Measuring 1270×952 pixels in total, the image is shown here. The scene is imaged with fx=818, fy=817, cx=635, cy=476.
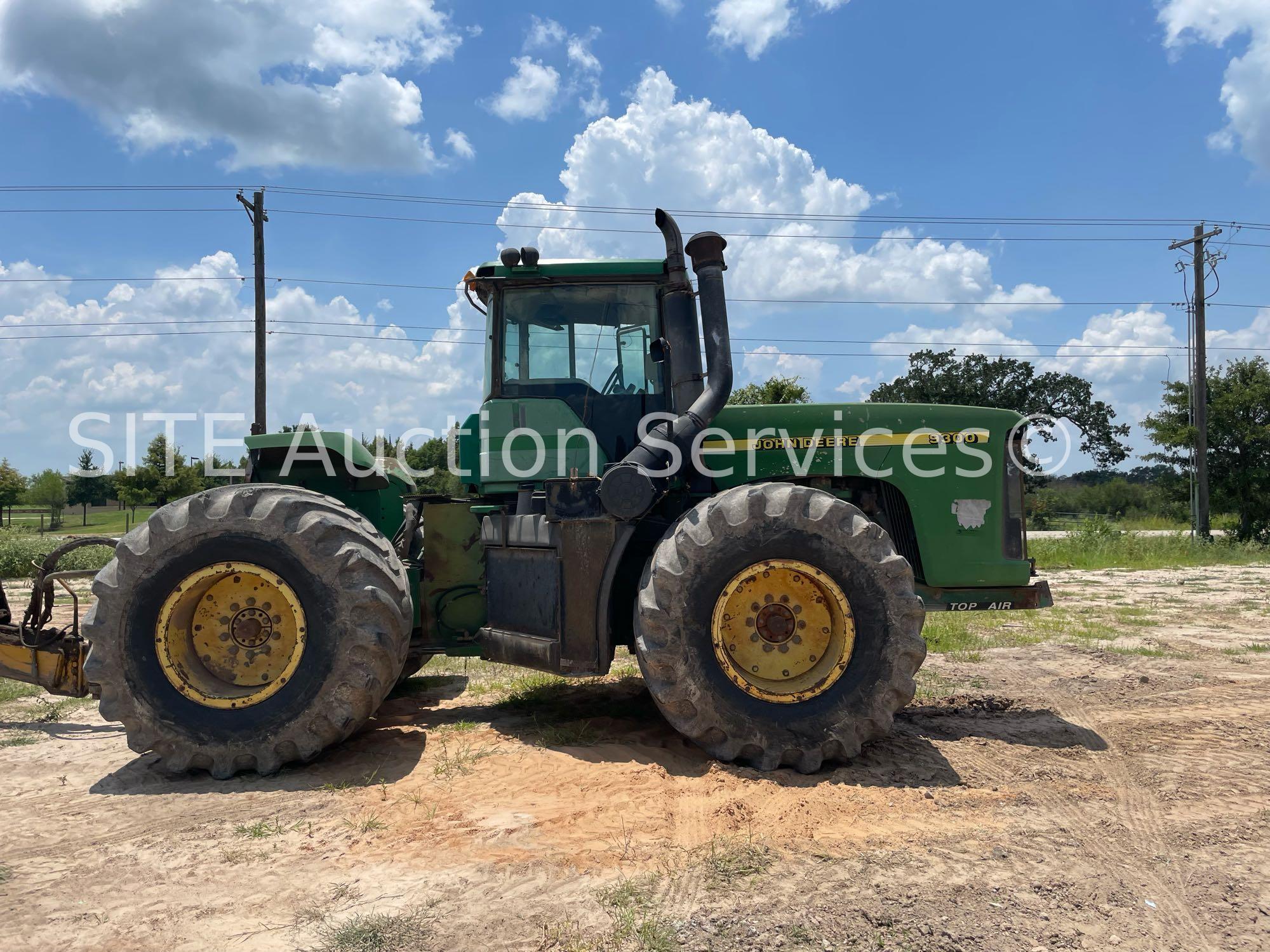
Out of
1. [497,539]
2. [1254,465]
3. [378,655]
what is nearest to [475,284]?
[497,539]

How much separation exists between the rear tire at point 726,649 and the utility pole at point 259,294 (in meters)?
17.1

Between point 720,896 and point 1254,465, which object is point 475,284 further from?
point 1254,465

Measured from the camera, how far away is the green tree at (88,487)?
5134 centimetres

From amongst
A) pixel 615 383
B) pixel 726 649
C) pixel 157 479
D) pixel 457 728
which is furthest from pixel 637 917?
pixel 157 479

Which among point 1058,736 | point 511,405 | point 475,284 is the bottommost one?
point 1058,736

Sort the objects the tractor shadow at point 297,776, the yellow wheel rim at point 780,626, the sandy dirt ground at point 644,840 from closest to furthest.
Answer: the sandy dirt ground at point 644,840 < the tractor shadow at point 297,776 < the yellow wheel rim at point 780,626

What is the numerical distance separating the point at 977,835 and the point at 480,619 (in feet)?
10.8

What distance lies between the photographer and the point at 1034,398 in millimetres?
40594

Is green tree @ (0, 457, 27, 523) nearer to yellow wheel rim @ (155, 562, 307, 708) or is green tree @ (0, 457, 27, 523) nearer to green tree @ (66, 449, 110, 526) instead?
green tree @ (66, 449, 110, 526)

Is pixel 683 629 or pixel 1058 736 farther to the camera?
pixel 1058 736

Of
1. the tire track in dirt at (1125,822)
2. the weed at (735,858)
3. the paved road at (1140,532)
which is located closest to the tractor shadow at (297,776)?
the weed at (735,858)

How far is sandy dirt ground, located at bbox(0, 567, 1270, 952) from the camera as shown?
9.62 feet

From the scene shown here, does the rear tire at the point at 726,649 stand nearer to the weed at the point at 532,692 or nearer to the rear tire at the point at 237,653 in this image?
the rear tire at the point at 237,653

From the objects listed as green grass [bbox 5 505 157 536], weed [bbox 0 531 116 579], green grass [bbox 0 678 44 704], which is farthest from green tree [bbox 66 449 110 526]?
green grass [bbox 0 678 44 704]
